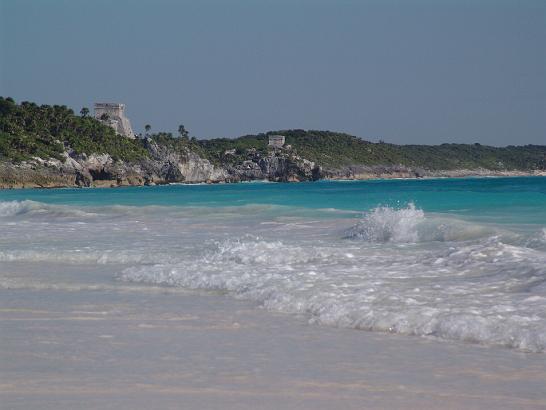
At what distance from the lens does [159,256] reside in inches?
453

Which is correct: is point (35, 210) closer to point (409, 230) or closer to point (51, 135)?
point (409, 230)

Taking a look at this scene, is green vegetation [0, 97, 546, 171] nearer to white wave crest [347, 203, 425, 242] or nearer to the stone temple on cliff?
the stone temple on cliff

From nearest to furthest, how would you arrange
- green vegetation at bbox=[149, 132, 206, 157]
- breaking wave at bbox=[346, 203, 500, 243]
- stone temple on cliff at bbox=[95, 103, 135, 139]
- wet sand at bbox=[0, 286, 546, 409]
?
wet sand at bbox=[0, 286, 546, 409] < breaking wave at bbox=[346, 203, 500, 243] < green vegetation at bbox=[149, 132, 206, 157] < stone temple on cliff at bbox=[95, 103, 135, 139]

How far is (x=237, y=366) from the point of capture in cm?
503

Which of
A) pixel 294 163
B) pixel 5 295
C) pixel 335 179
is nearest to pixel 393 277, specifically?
pixel 5 295

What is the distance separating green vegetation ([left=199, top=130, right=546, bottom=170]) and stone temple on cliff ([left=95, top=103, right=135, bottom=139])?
2415cm

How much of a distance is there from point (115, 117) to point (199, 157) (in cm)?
1708

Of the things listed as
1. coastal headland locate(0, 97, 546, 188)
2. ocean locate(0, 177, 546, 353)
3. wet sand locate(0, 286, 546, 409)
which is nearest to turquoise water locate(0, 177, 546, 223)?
ocean locate(0, 177, 546, 353)

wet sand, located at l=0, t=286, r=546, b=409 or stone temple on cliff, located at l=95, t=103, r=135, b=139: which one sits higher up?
stone temple on cliff, located at l=95, t=103, r=135, b=139

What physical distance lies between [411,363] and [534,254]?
4833 mm

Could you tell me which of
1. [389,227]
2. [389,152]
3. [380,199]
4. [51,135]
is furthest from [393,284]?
[389,152]

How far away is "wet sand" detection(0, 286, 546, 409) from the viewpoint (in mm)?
4312

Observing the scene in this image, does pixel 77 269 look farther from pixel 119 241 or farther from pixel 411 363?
pixel 411 363

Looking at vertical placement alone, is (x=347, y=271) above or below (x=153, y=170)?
below
